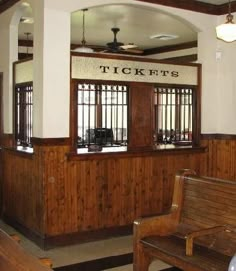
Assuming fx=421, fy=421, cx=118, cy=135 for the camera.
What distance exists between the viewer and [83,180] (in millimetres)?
4844

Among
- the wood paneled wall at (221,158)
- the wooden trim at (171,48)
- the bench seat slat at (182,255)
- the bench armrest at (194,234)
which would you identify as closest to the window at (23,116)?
the wood paneled wall at (221,158)

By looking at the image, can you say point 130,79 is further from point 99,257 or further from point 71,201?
point 99,257

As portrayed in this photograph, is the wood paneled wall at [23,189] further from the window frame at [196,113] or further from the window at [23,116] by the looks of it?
the window frame at [196,113]

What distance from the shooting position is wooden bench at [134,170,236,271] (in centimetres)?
303

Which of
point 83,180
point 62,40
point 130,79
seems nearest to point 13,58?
point 62,40

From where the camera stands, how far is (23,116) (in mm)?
5664

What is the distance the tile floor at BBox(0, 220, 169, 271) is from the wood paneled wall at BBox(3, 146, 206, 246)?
17 centimetres

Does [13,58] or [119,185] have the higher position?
[13,58]

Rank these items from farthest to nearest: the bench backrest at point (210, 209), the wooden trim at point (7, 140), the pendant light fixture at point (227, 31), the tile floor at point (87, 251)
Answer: the wooden trim at point (7, 140)
the pendant light fixture at point (227, 31)
the tile floor at point (87, 251)
the bench backrest at point (210, 209)

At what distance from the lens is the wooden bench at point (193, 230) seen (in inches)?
119

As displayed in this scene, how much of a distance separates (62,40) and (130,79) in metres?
1.00

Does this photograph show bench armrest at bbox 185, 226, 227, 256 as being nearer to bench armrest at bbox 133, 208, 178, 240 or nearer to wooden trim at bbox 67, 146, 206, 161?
bench armrest at bbox 133, 208, 178, 240

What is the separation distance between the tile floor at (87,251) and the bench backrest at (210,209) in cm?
86

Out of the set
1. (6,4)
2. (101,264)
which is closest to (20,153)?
(101,264)
